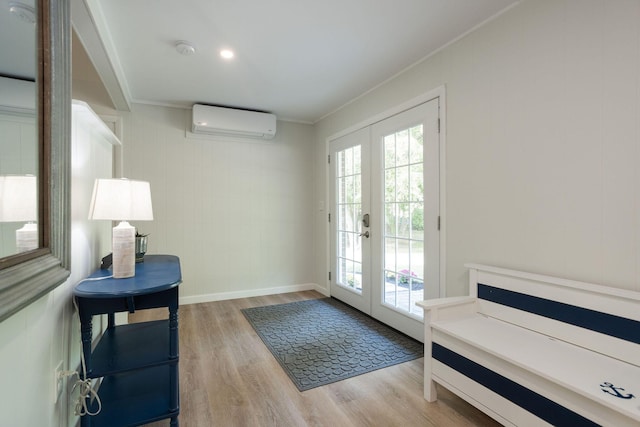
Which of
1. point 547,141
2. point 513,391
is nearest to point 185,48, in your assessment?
point 547,141

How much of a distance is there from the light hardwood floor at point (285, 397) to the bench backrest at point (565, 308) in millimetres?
608

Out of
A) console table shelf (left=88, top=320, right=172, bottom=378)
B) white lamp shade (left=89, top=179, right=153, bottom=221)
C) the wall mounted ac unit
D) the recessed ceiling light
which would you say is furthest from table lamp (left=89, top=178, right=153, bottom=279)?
the wall mounted ac unit

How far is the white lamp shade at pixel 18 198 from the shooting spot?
0.85m

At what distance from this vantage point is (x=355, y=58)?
2.65m

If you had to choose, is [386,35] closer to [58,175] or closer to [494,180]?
[494,180]

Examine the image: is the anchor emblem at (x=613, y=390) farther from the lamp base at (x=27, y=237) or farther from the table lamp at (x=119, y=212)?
the table lamp at (x=119, y=212)

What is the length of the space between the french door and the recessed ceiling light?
149cm

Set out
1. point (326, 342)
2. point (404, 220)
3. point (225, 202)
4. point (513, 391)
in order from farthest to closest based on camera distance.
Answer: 1. point (225, 202)
2. point (404, 220)
3. point (326, 342)
4. point (513, 391)

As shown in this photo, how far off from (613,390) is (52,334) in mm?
2219

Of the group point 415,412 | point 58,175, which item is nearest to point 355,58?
point 58,175

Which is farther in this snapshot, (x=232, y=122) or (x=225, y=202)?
(x=225, y=202)

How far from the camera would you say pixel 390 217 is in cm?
308

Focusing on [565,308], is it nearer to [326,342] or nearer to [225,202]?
[326,342]

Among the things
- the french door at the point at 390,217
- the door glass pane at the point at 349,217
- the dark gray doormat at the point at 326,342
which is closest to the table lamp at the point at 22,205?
the dark gray doormat at the point at 326,342
